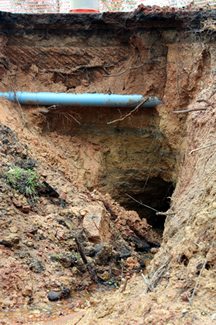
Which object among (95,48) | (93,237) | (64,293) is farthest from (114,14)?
(64,293)

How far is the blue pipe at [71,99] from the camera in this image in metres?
7.27

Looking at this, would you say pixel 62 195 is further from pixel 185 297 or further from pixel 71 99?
pixel 185 297

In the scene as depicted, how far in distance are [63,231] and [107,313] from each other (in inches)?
86.4

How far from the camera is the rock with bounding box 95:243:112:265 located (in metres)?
4.85

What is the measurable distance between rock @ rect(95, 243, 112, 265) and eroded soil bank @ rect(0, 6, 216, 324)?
0.05ft

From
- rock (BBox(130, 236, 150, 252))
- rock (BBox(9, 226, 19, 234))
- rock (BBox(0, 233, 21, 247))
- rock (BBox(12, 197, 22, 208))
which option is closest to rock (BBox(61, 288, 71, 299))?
rock (BBox(0, 233, 21, 247))

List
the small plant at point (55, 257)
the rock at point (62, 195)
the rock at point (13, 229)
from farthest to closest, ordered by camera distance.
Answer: the rock at point (62, 195)
the small plant at point (55, 257)
the rock at point (13, 229)

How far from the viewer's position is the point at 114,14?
689 cm

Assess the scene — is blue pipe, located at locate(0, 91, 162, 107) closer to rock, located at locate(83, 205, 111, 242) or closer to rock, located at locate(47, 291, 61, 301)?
rock, located at locate(83, 205, 111, 242)

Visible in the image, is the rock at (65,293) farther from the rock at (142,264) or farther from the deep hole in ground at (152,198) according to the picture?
the deep hole in ground at (152,198)

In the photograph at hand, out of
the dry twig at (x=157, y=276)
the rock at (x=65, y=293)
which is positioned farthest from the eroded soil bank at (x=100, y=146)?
the dry twig at (x=157, y=276)

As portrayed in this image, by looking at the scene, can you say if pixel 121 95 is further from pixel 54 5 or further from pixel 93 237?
pixel 54 5

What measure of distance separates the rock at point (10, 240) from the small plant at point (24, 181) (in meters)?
0.96

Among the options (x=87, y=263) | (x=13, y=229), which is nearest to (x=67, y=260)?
(x=87, y=263)
